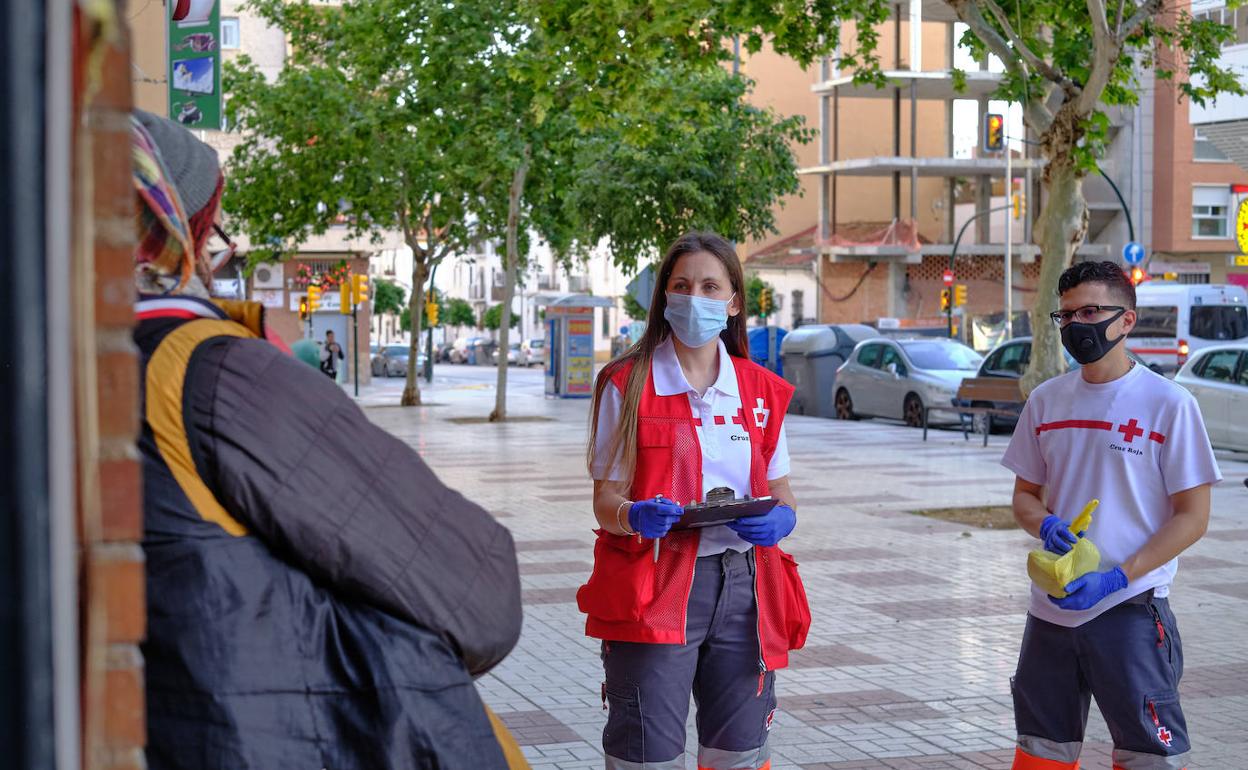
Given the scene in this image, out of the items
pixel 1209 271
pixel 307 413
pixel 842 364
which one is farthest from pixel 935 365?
pixel 1209 271

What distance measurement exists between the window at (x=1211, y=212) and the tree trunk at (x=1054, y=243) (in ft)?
160

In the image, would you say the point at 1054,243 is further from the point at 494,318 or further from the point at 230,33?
the point at 494,318

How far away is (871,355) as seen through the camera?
2706 cm

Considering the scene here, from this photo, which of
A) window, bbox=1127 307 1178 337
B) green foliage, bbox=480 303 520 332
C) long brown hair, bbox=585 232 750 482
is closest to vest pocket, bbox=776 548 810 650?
long brown hair, bbox=585 232 750 482

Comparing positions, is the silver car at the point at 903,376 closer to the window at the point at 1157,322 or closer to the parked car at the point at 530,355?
the window at the point at 1157,322

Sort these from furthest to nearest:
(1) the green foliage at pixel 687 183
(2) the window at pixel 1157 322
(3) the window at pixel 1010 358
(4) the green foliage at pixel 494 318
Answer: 1. (4) the green foliage at pixel 494 318
2. (1) the green foliage at pixel 687 183
3. (2) the window at pixel 1157 322
4. (3) the window at pixel 1010 358

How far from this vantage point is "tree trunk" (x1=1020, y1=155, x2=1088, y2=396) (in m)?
12.0

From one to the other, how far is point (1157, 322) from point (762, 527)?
2827 cm

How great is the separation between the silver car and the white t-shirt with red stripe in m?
20.3

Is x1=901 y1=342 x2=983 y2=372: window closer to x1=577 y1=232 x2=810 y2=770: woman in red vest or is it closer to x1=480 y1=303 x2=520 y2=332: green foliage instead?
x1=577 y1=232 x2=810 y2=770: woman in red vest

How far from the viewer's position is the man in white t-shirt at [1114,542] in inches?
154

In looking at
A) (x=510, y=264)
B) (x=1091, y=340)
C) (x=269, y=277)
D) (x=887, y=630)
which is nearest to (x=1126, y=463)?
(x=1091, y=340)

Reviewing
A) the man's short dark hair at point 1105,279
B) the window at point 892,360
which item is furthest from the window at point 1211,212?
the man's short dark hair at point 1105,279

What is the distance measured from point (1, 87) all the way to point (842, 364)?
28544mm
